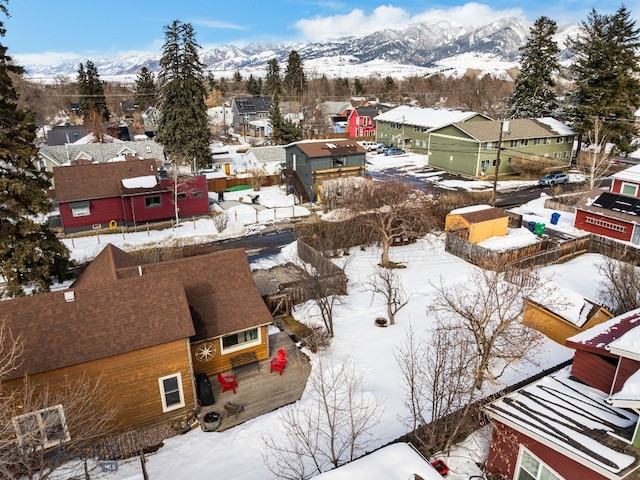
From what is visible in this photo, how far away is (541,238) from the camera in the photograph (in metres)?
31.6

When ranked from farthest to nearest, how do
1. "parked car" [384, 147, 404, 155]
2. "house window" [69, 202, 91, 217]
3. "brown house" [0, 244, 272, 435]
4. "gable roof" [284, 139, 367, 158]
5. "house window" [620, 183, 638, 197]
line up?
"parked car" [384, 147, 404, 155] < "gable roof" [284, 139, 367, 158] < "house window" [69, 202, 91, 217] < "house window" [620, 183, 638, 197] < "brown house" [0, 244, 272, 435]

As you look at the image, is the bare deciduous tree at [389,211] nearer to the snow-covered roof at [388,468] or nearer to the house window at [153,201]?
the house window at [153,201]

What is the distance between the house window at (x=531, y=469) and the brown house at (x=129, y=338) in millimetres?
10017

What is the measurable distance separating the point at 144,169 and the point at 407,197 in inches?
889

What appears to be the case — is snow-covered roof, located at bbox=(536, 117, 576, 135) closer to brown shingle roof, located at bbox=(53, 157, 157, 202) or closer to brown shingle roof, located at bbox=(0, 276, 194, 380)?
brown shingle roof, located at bbox=(53, 157, 157, 202)

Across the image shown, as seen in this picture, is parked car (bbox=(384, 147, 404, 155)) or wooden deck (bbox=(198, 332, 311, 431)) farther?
parked car (bbox=(384, 147, 404, 155))

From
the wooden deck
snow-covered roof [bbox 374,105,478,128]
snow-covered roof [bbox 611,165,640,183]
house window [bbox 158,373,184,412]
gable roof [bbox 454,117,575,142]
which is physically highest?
snow-covered roof [bbox 374,105,478,128]

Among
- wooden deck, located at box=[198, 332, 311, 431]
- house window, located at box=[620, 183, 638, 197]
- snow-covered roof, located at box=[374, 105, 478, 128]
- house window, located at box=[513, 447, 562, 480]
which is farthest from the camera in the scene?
snow-covered roof, located at box=[374, 105, 478, 128]

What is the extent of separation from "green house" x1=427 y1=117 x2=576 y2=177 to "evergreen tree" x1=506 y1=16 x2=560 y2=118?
447cm

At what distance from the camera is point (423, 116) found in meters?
65.5

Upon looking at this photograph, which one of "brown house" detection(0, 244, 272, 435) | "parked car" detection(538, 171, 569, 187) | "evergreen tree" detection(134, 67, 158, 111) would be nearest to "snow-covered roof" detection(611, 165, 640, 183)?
"parked car" detection(538, 171, 569, 187)

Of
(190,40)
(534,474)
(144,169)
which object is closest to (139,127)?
(190,40)

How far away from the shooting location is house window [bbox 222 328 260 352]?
17.0m

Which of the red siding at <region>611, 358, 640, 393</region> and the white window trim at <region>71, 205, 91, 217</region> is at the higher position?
the red siding at <region>611, 358, 640, 393</region>
